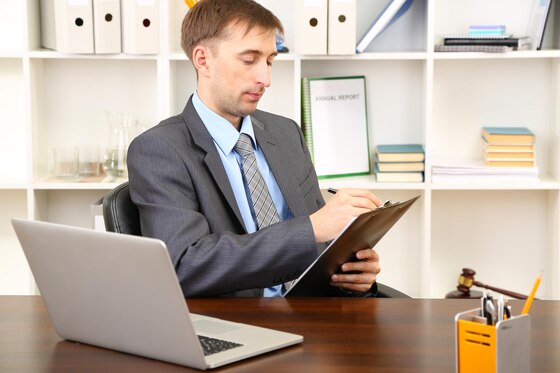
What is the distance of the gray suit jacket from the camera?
1.89 metres

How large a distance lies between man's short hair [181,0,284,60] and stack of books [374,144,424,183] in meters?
1.16

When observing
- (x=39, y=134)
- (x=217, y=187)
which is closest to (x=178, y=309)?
(x=217, y=187)

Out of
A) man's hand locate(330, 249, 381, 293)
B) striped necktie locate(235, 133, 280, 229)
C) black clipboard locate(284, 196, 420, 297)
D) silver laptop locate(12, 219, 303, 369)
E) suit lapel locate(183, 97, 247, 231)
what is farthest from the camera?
striped necktie locate(235, 133, 280, 229)

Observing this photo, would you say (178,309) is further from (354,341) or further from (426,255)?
(426,255)

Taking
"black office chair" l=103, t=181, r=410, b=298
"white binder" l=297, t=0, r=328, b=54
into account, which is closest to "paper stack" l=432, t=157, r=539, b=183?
"white binder" l=297, t=0, r=328, b=54

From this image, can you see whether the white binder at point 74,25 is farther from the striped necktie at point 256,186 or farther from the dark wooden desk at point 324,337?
the dark wooden desk at point 324,337

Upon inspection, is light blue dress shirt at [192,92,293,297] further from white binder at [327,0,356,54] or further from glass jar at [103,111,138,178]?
glass jar at [103,111,138,178]

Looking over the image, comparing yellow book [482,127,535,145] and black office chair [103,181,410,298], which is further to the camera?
yellow book [482,127,535,145]

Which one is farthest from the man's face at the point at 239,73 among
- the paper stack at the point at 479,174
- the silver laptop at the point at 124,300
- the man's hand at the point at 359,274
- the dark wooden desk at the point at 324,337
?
the paper stack at the point at 479,174

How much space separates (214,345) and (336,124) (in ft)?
7.12

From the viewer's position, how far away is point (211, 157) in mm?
2131

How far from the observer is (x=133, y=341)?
1423mm

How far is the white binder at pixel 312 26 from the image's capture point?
3201mm

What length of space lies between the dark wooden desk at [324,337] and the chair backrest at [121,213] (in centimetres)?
25
